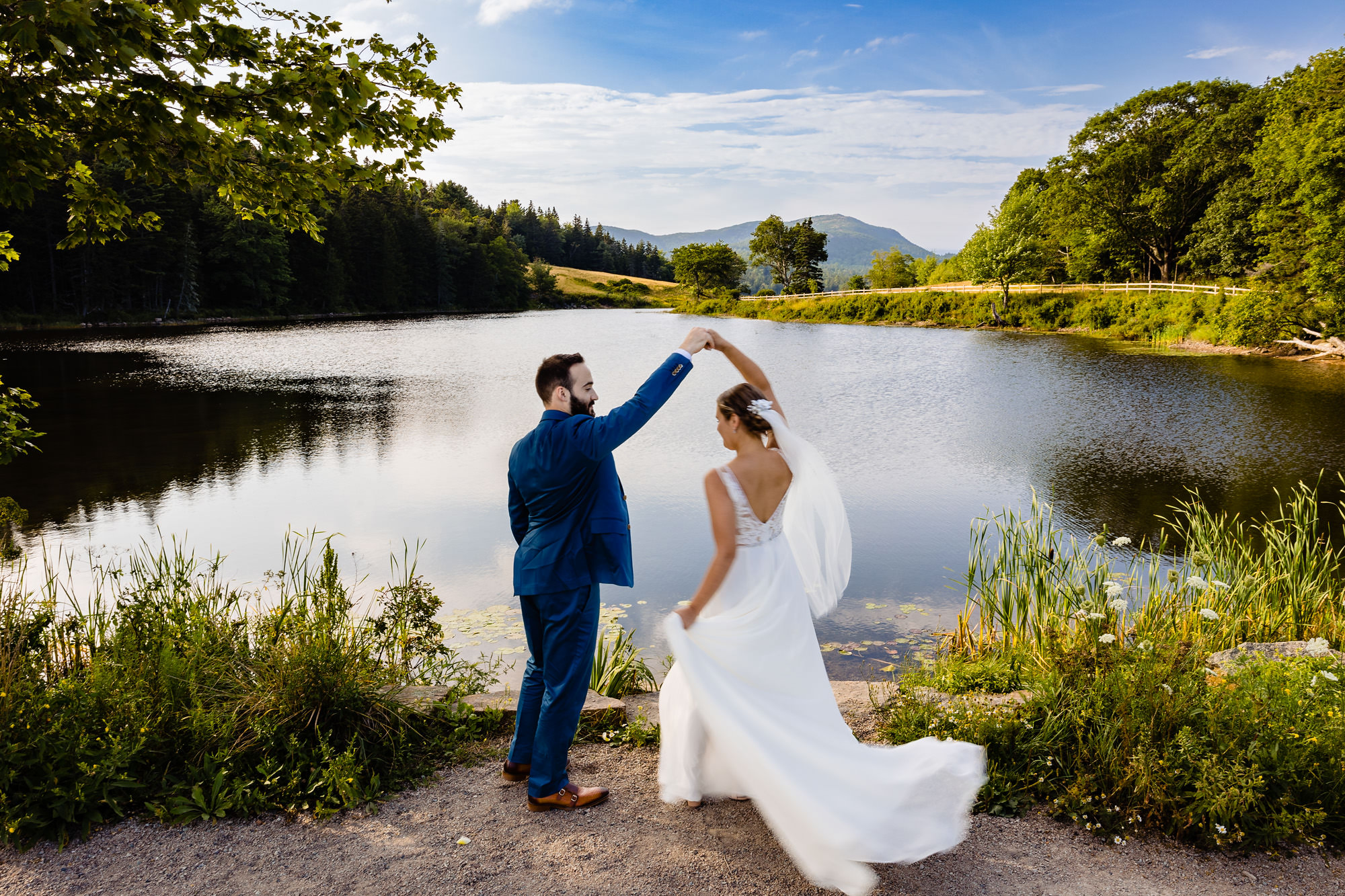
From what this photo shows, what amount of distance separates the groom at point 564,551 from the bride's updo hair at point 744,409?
248 mm

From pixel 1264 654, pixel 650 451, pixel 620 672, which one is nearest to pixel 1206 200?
pixel 650 451

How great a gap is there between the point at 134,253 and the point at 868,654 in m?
58.9

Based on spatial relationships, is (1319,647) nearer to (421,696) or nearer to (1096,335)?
(421,696)

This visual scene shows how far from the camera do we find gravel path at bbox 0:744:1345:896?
3029 mm

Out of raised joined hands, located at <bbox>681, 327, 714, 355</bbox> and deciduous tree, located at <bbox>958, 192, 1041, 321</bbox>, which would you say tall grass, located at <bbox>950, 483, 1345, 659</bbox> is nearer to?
raised joined hands, located at <bbox>681, 327, 714, 355</bbox>

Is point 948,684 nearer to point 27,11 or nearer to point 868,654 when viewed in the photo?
point 868,654

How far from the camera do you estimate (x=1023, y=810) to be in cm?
358

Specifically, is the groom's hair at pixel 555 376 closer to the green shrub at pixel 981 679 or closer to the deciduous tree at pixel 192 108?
the deciduous tree at pixel 192 108

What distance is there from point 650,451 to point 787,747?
12.4m

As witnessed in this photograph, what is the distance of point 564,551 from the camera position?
3500 mm

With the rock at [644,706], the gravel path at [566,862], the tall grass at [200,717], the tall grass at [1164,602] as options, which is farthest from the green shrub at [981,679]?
the tall grass at [200,717]

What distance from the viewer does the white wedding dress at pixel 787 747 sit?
9.97ft

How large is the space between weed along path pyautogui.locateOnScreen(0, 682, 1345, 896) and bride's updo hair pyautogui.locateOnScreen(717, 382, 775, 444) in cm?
192

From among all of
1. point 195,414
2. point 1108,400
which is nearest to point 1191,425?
point 1108,400
